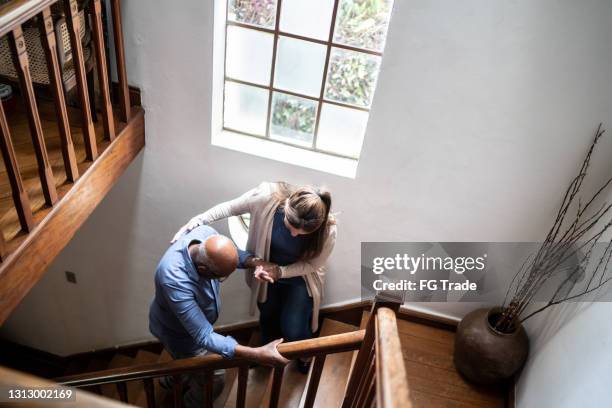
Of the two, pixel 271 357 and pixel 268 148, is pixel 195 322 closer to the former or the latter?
pixel 271 357

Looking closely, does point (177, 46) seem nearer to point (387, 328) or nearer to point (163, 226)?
point (163, 226)

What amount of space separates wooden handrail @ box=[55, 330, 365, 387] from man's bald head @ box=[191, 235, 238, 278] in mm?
347

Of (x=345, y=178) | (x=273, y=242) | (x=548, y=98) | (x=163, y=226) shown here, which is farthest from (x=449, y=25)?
(x=163, y=226)

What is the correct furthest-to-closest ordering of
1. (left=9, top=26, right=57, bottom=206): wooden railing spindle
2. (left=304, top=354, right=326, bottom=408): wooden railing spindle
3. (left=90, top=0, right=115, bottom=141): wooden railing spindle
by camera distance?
(left=90, top=0, right=115, bottom=141): wooden railing spindle → (left=304, top=354, right=326, bottom=408): wooden railing spindle → (left=9, top=26, right=57, bottom=206): wooden railing spindle

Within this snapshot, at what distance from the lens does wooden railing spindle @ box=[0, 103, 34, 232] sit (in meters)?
1.82

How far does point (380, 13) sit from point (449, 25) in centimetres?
37

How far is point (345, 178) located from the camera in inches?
109

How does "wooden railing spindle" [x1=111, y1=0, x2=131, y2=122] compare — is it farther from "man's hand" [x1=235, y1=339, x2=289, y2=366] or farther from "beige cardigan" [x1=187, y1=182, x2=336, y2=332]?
"man's hand" [x1=235, y1=339, x2=289, y2=366]

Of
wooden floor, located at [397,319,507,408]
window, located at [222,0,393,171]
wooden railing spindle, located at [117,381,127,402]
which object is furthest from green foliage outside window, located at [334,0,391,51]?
wooden railing spindle, located at [117,381,127,402]

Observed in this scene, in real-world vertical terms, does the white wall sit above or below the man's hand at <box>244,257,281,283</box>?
above

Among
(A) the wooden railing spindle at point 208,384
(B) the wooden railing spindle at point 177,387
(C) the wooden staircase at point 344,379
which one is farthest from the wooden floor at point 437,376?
(B) the wooden railing spindle at point 177,387

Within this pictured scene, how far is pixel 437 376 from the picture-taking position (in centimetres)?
286

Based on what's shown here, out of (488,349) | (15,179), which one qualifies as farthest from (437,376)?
(15,179)

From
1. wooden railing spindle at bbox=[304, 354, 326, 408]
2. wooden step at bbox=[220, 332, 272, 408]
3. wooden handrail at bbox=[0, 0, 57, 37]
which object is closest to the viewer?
wooden handrail at bbox=[0, 0, 57, 37]
